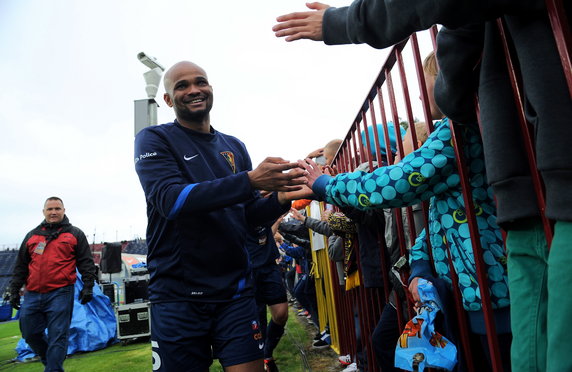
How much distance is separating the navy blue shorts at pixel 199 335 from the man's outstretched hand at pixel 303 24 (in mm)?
1305

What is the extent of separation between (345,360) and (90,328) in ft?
19.5

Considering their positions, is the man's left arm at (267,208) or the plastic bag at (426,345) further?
the man's left arm at (267,208)

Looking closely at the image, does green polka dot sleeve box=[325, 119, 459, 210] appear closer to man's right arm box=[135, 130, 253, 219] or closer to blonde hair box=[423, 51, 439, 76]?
blonde hair box=[423, 51, 439, 76]

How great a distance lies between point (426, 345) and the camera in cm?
147

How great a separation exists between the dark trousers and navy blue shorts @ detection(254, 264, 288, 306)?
2.54 m

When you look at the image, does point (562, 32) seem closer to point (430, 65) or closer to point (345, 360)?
point (430, 65)

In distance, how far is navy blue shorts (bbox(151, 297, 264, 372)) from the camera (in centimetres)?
178

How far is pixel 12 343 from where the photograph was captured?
32.7ft

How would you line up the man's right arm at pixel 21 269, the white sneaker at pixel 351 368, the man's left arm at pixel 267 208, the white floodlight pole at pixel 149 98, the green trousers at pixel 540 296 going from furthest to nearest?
1. the white floodlight pole at pixel 149 98
2. the man's right arm at pixel 21 269
3. the white sneaker at pixel 351 368
4. the man's left arm at pixel 267 208
5. the green trousers at pixel 540 296

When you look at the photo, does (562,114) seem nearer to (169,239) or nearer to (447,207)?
(447,207)

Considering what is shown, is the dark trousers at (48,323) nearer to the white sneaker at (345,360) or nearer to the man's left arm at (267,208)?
the white sneaker at (345,360)

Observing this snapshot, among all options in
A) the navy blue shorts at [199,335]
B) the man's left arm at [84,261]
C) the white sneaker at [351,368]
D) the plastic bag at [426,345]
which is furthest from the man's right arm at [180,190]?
the man's left arm at [84,261]

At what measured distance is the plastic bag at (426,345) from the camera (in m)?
1.42

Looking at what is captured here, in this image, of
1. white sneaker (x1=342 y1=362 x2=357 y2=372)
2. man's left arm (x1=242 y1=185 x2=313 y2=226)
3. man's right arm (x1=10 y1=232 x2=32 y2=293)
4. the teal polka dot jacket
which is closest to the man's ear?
man's left arm (x1=242 y1=185 x2=313 y2=226)
